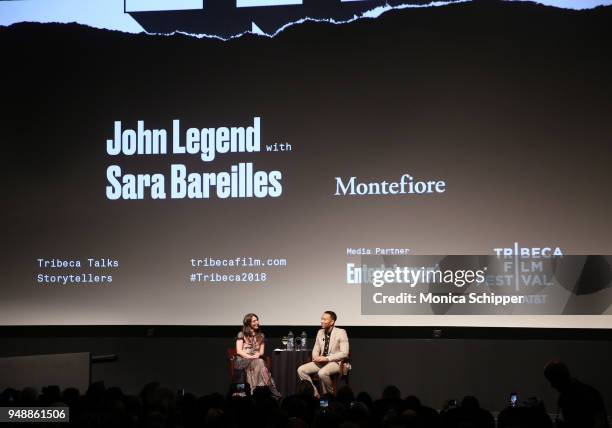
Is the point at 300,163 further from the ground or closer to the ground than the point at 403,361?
further from the ground

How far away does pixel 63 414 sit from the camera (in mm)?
3711

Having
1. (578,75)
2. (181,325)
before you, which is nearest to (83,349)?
(181,325)

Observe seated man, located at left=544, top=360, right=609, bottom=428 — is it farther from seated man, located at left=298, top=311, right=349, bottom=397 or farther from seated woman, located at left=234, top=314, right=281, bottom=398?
seated woman, located at left=234, top=314, right=281, bottom=398

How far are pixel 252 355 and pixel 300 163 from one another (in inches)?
66.1

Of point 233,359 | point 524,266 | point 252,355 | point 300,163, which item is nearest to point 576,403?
point 524,266

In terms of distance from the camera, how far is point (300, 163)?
745cm

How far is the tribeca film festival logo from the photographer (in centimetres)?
703

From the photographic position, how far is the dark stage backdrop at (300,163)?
7098mm

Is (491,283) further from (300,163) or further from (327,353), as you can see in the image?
(300,163)

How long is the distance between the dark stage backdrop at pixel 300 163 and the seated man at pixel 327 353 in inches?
14.2

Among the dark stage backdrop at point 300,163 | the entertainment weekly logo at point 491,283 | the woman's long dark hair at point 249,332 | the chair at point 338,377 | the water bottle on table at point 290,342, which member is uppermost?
the dark stage backdrop at point 300,163

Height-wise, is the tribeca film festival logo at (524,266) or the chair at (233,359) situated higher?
the tribeca film festival logo at (524,266)

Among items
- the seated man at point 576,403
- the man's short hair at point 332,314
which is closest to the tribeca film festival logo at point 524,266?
the man's short hair at point 332,314

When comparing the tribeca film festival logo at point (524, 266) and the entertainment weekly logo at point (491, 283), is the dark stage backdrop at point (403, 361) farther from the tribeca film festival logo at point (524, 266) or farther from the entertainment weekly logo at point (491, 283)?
the tribeca film festival logo at point (524, 266)
